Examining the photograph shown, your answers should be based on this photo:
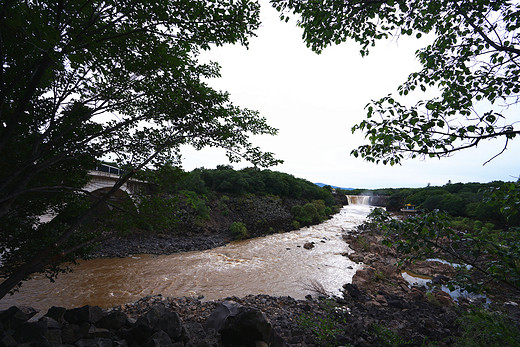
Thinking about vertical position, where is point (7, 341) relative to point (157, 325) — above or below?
above

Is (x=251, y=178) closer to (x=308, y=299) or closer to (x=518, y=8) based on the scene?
(x=308, y=299)

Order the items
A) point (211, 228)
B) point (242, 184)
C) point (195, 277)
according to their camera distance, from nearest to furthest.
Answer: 1. point (195, 277)
2. point (211, 228)
3. point (242, 184)

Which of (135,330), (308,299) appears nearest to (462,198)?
(308,299)

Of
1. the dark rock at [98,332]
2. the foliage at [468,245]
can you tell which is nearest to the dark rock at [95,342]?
the dark rock at [98,332]

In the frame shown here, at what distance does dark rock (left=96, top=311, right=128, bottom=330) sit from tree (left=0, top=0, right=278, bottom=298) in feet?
4.77

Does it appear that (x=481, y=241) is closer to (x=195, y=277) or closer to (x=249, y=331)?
(x=249, y=331)

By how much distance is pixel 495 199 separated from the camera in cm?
260

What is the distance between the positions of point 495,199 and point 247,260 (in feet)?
38.9

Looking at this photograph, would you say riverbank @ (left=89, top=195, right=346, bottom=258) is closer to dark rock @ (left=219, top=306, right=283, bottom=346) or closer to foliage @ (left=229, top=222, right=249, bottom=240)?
foliage @ (left=229, top=222, right=249, bottom=240)

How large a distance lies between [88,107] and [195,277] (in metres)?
8.36

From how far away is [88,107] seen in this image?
184 inches

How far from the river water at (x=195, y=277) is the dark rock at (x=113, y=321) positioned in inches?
167

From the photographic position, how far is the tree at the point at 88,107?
3164 mm

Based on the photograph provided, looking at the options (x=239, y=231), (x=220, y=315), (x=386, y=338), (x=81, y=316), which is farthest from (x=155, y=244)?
(x=386, y=338)
